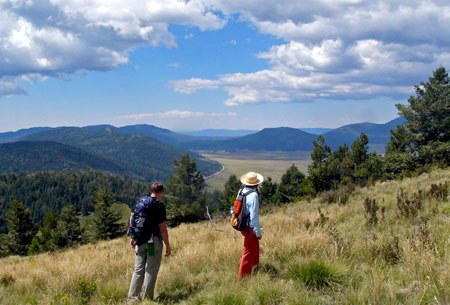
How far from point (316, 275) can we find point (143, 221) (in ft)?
8.44

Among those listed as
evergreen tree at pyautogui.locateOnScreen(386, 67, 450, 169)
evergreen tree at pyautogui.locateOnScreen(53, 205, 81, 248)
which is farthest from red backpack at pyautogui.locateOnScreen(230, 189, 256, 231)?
evergreen tree at pyautogui.locateOnScreen(53, 205, 81, 248)

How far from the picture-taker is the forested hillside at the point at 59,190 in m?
131

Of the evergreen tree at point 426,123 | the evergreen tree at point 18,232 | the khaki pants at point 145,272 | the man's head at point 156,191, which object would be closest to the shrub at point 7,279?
the khaki pants at point 145,272

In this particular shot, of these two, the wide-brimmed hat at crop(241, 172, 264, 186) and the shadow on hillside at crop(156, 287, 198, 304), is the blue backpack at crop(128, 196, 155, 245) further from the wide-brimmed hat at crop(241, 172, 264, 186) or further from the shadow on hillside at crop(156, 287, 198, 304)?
the wide-brimmed hat at crop(241, 172, 264, 186)

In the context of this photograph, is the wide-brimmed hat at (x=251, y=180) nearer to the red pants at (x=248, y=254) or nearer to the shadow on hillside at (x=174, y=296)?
the red pants at (x=248, y=254)

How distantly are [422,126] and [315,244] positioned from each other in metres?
22.5

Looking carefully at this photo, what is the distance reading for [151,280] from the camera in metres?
4.16

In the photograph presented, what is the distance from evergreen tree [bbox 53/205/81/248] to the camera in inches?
1500

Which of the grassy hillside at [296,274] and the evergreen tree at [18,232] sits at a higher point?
the grassy hillside at [296,274]

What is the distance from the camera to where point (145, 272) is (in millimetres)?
4223

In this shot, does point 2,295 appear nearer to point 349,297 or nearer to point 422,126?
point 349,297

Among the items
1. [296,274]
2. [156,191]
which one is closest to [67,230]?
[156,191]

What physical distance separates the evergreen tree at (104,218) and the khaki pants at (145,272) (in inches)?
1508

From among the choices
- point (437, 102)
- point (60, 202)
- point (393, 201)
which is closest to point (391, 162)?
point (437, 102)
